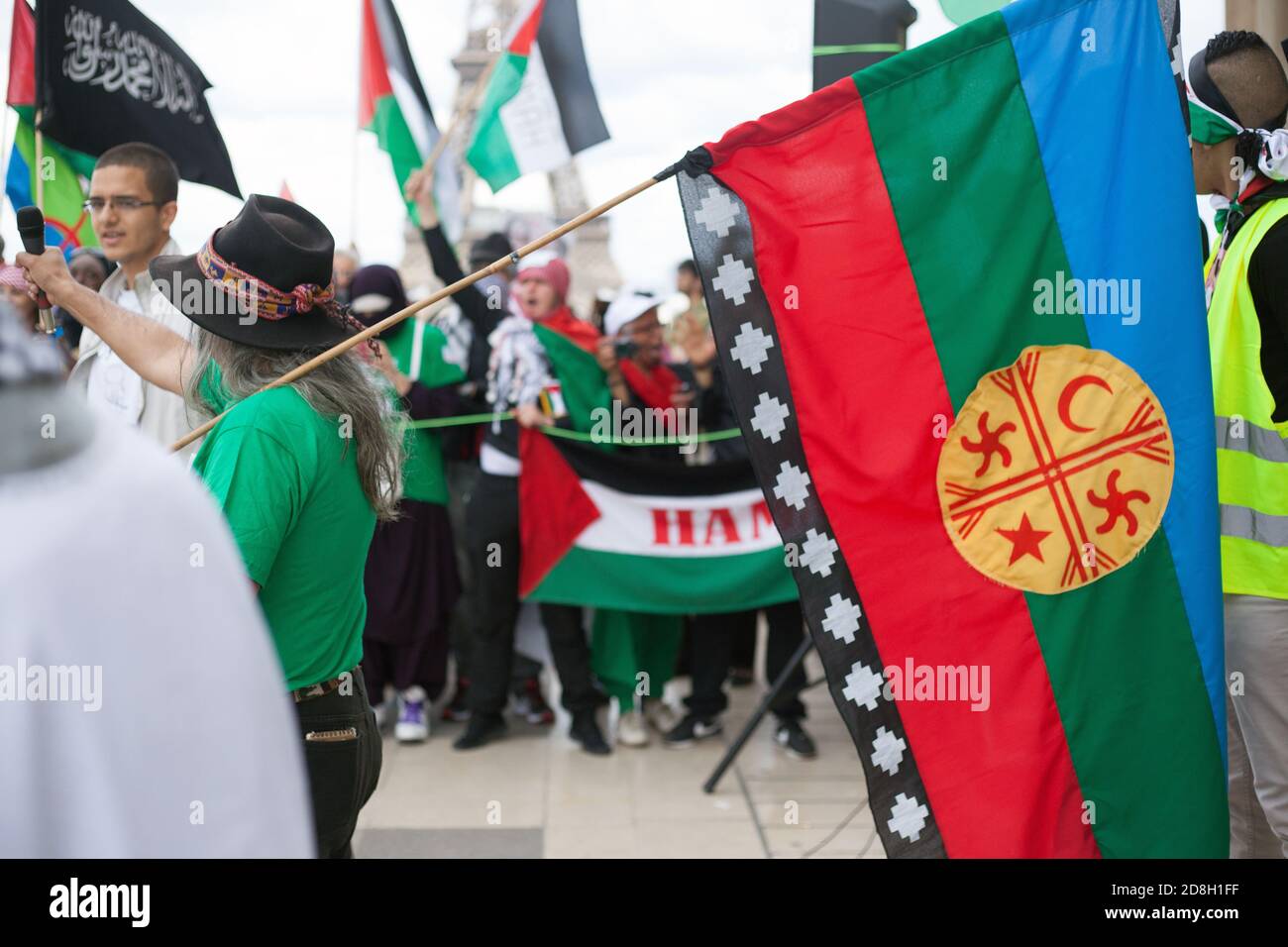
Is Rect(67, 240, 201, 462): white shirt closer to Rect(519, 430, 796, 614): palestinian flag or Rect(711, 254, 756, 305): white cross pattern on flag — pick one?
Rect(711, 254, 756, 305): white cross pattern on flag

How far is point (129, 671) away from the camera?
113 centimetres

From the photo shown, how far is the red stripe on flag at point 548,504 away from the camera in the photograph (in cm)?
637

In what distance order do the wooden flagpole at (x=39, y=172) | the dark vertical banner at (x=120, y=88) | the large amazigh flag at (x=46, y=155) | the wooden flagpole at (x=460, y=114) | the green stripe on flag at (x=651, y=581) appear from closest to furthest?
the wooden flagpole at (x=39, y=172)
the dark vertical banner at (x=120, y=88)
the large amazigh flag at (x=46, y=155)
the wooden flagpole at (x=460, y=114)
the green stripe on flag at (x=651, y=581)

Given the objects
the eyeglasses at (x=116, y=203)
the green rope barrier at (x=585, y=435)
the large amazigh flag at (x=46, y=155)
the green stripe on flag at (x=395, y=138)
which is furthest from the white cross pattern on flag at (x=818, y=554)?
the green stripe on flag at (x=395, y=138)

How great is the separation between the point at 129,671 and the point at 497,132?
5738 millimetres

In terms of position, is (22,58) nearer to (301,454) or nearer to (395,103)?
(395,103)

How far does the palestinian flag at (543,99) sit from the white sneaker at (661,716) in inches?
109

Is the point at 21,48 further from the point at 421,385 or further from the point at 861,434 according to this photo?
the point at 861,434

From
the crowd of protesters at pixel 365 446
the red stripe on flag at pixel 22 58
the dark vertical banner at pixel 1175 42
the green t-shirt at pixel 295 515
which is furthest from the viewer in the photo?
the red stripe on flag at pixel 22 58

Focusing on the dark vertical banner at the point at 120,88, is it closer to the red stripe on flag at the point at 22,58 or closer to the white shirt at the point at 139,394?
the red stripe on flag at the point at 22,58

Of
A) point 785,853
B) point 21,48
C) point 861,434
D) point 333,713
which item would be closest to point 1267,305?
point 861,434

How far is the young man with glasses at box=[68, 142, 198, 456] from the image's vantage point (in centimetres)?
385

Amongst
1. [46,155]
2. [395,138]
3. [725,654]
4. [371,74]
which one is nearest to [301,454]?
[46,155]

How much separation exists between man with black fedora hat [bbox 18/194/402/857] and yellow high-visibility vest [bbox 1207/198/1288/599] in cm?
199
